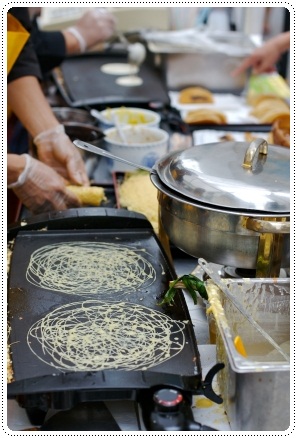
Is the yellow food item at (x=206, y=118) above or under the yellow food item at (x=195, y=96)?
above

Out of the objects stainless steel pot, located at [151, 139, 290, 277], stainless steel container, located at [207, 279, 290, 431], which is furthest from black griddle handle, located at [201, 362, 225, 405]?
stainless steel pot, located at [151, 139, 290, 277]

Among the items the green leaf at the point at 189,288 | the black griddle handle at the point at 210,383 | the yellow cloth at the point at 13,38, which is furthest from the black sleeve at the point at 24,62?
the black griddle handle at the point at 210,383

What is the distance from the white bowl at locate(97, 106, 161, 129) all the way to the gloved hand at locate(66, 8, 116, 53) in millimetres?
1112

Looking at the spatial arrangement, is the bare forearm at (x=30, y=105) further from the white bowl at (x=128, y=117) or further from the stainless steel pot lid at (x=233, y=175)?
the stainless steel pot lid at (x=233, y=175)

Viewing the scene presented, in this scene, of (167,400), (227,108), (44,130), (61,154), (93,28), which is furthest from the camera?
(93,28)

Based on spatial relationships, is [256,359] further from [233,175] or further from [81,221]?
[81,221]

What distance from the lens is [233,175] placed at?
1.44 metres

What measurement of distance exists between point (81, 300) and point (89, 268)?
15 cm

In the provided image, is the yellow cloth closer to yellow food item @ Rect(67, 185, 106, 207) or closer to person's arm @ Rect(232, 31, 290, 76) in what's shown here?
yellow food item @ Rect(67, 185, 106, 207)

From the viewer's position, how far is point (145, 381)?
1103mm

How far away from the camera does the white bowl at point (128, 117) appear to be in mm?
2545

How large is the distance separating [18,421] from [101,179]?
121cm

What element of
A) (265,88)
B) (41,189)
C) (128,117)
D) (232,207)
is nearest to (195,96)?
(265,88)

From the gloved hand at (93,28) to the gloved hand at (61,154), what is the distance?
4.69 ft
